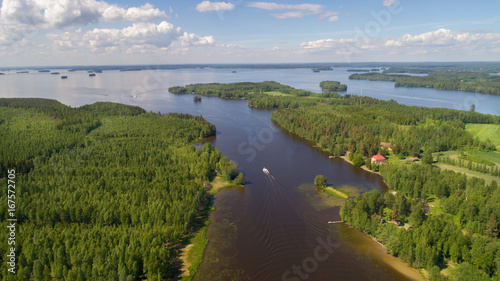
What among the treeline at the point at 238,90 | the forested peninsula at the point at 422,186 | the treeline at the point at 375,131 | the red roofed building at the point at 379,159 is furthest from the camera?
the treeline at the point at 238,90

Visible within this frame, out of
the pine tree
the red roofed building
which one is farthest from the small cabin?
the pine tree

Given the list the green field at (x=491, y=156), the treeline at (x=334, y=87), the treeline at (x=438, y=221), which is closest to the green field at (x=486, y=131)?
the green field at (x=491, y=156)

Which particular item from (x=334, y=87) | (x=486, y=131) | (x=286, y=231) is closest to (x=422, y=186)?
(x=286, y=231)

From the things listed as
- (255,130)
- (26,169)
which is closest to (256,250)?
(26,169)

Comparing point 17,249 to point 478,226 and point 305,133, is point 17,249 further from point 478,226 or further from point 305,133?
point 305,133

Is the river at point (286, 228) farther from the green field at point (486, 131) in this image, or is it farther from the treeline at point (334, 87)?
the treeline at point (334, 87)

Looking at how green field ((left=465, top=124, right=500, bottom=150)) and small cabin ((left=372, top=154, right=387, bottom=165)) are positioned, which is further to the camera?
green field ((left=465, top=124, right=500, bottom=150))

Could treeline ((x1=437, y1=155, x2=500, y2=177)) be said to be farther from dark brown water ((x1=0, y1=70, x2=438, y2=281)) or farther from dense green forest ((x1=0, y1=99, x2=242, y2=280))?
dense green forest ((x1=0, y1=99, x2=242, y2=280))
